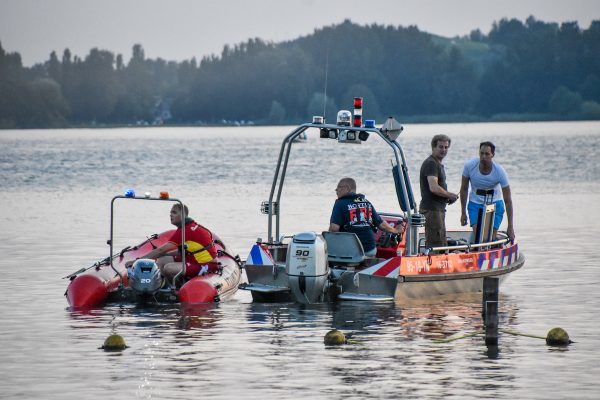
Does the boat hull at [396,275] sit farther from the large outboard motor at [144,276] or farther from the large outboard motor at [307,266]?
the large outboard motor at [144,276]

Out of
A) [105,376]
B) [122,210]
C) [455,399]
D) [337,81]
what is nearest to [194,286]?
[105,376]

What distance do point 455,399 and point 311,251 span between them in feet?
14.0

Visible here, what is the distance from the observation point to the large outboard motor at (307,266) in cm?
1546

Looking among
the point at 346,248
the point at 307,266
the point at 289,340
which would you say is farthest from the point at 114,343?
the point at 346,248

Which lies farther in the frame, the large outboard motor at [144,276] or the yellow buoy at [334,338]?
the large outboard motor at [144,276]

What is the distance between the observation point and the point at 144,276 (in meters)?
16.1

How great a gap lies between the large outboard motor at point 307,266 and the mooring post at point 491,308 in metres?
2.12

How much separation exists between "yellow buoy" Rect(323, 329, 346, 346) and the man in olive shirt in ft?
9.66

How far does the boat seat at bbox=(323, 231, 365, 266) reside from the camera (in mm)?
16047

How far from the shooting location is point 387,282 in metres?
15.8

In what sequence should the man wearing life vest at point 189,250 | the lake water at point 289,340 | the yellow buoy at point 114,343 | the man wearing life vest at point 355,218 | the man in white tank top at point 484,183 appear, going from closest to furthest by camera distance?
the lake water at point 289,340, the yellow buoy at point 114,343, the man wearing life vest at point 355,218, the man wearing life vest at point 189,250, the man in white tank top at point 484,183

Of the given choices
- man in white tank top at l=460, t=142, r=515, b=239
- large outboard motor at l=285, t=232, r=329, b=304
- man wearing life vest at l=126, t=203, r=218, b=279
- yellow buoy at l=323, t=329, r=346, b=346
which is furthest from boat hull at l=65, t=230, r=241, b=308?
man in white tank top at l=460, t=142, r=515, b=239

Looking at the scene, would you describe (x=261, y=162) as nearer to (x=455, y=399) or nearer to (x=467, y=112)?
(x=455, y=399)

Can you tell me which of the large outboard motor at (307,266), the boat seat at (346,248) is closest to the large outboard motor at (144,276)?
the large outboard motor at (307,266)
